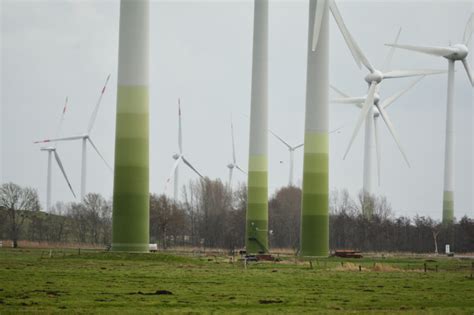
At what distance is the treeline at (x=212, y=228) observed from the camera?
11575 cm

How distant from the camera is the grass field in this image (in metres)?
35.0

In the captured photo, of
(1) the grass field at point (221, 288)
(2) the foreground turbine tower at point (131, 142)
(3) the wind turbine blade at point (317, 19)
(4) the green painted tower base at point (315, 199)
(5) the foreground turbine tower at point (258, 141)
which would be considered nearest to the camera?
(1) the grass field at point (221, 288)

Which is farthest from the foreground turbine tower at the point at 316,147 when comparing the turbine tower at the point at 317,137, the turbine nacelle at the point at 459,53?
the turbine nacelle at the point at 459,53

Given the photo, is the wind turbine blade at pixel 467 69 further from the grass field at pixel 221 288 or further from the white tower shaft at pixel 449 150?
the grass field at pixel 221 288

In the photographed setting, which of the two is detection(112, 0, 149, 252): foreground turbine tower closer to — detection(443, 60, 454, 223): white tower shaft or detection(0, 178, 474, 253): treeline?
detection(0, 178, 474, 253): treeline

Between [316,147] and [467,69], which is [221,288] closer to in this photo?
[316,147]

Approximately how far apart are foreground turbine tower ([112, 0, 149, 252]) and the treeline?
35.7 m

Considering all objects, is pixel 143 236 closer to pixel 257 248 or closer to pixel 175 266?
pixel 175 266

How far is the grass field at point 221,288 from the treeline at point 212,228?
48143mm

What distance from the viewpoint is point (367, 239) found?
4621 inches

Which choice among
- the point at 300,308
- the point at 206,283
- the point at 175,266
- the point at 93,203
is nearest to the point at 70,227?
the point at 93,203

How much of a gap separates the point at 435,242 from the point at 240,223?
38.4 metres

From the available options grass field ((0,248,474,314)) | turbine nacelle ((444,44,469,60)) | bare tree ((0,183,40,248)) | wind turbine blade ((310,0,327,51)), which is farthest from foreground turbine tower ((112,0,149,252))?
turbine nacelle ((444,44,469,60))

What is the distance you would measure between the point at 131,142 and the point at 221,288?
25430mm
